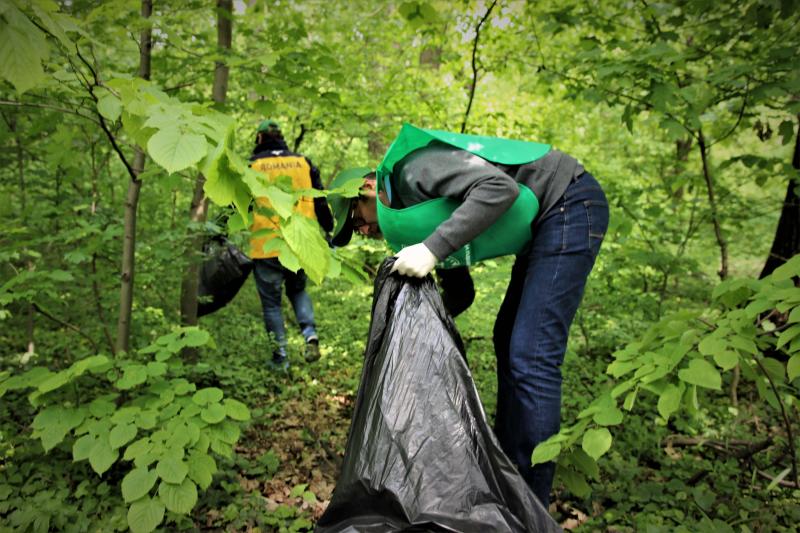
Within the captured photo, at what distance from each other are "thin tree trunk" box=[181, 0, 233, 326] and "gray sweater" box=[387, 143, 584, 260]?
5.37ft

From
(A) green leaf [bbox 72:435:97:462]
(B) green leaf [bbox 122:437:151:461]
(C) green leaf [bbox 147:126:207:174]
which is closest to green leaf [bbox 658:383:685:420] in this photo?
(C) green leaf [bbox 147:126:207:174]

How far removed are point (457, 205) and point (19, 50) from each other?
3.81 feet

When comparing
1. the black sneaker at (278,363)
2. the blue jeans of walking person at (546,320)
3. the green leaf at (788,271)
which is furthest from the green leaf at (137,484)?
the green leaf at (788,271)

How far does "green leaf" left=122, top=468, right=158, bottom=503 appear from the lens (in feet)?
5.31

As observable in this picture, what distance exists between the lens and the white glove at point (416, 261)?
1.44 meters

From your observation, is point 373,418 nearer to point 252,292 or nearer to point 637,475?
point 637,475

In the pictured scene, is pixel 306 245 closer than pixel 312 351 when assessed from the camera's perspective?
Yes

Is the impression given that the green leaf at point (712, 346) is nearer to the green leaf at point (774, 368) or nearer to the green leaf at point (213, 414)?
the green leaf at point (774, 368)

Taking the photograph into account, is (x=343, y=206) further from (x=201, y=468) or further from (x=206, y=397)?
(x=201, y=468)

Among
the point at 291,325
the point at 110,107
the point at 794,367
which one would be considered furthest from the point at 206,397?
the point at 291,325

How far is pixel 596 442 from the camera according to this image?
1.41 m

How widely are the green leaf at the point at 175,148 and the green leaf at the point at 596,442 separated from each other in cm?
132

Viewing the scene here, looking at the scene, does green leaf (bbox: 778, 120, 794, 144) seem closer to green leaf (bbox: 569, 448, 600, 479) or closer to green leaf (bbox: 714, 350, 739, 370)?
green leaf (bbox: 714, 350, 739, 370)

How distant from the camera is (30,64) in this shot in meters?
0.82
